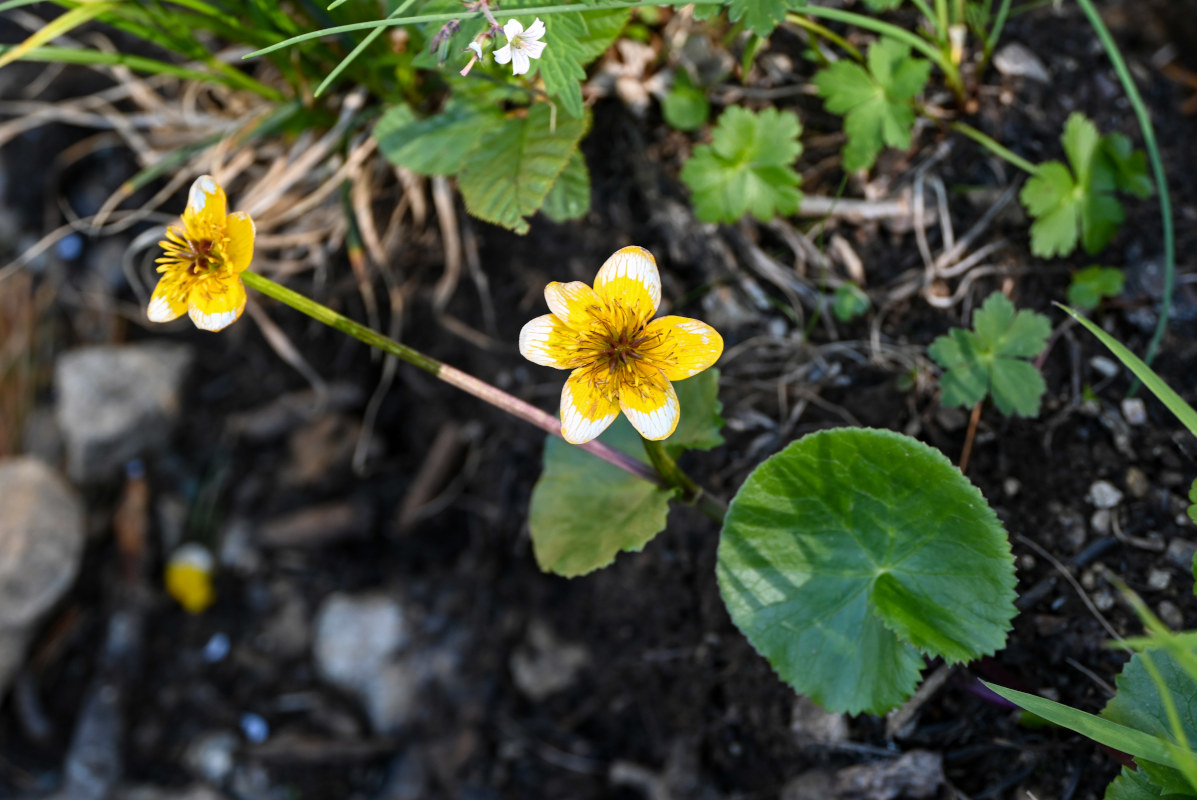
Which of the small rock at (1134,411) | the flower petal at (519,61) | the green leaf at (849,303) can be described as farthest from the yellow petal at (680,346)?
the small rock at (1134,411)

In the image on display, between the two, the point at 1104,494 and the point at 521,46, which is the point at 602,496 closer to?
the point at 521,46

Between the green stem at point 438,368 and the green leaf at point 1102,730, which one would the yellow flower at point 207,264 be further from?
the green leaf at point 1102,730

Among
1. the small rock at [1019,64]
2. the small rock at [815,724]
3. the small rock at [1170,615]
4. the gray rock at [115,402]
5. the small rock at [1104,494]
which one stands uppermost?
the small rock at [1019,64]

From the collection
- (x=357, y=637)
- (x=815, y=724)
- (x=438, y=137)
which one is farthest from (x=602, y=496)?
(x=357, y=637)

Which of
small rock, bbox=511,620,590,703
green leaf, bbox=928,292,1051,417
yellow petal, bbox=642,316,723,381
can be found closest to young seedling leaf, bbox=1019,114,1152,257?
green leaf, bbox=928,292,1051,417

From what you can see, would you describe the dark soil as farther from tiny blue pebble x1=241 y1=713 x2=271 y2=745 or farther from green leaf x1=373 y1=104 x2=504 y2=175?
green leaf x1=373 y1=104 x2=504 y2=175

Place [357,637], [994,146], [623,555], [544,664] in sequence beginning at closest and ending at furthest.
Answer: [994,146] < [623,555] < [544,664] < [357,637]

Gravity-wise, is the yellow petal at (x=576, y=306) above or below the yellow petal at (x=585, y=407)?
above
